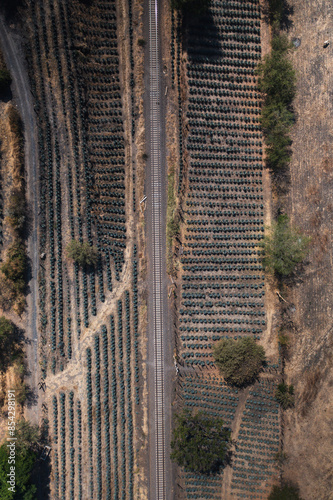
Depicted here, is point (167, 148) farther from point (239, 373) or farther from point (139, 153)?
point (239, 373)

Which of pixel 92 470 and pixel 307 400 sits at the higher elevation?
pixel 307 400

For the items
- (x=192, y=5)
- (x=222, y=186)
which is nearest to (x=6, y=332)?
(x=222, y=186)

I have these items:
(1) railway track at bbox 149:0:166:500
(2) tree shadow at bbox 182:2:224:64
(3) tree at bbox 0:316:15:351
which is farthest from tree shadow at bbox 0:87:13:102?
(3) tree at bbox 0:316:15:351

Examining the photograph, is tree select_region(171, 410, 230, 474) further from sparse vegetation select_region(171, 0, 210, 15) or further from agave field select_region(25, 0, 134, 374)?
sparse vegetation select_region(171, 0, 210, 15)

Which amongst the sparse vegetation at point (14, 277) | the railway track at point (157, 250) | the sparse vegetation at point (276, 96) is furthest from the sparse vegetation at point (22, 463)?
the sparse vegetation at point (276, 96)

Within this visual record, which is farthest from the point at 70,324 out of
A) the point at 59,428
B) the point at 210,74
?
the point at 210,74

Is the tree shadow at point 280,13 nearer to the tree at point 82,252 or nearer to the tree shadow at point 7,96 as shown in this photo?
the tree shadow at point 7,96
